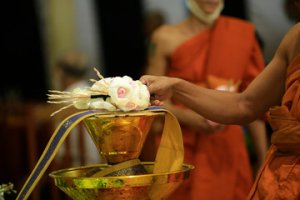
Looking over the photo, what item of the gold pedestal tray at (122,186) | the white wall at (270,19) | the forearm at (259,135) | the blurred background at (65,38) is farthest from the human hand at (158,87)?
the blurred background at (65,38)

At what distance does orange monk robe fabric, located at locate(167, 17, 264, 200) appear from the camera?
325 centimetres

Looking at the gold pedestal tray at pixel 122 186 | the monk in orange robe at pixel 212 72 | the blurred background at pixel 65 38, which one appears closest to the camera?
the gold pedestal tray at pixel 122 186

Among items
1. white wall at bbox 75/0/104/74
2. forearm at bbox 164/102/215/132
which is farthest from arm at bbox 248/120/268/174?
white wall at bbox 75/0/104/74

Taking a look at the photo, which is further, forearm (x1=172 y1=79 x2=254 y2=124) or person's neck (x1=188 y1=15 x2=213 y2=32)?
person's neck (x1=188 y1=15 x2=213 y2=32)

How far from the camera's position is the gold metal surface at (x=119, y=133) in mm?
1800

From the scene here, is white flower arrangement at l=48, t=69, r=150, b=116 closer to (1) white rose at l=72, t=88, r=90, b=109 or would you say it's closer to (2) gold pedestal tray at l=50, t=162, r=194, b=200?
(1) white rose at l=72, t=88, r=90, b=109

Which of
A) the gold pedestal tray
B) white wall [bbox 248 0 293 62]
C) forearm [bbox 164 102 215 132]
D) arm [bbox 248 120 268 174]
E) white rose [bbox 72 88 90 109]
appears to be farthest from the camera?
white wall [bbox 248 0 293 62]

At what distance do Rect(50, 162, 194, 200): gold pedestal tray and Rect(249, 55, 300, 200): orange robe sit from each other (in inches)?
11.3

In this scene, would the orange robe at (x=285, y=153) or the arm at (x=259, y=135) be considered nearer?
the orange robe at (x=285, y=153)

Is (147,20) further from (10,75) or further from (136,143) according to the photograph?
(136,143)

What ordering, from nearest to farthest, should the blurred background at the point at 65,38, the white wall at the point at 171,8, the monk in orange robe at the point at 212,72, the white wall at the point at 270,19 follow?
the monk in orange robe at the point at 212,72 < the white wall at the point at 270,19 < the white wall at the point at 171,8 < the blurred background at the point at 65,38

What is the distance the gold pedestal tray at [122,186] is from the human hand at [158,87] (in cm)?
26

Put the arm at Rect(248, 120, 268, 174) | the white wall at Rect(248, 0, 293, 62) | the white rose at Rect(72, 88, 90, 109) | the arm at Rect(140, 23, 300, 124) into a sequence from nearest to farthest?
1. the white rose at Rect(72, 88, 90, 109)
2. the arm at Rect(140, 23, 300, 124)
3. the arm at Rect(248, 120, 268, 174)
4. the white wall at Rect(248, 0, 293, 62)

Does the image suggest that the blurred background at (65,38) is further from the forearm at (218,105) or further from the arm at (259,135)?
the forearm at (218,105)
